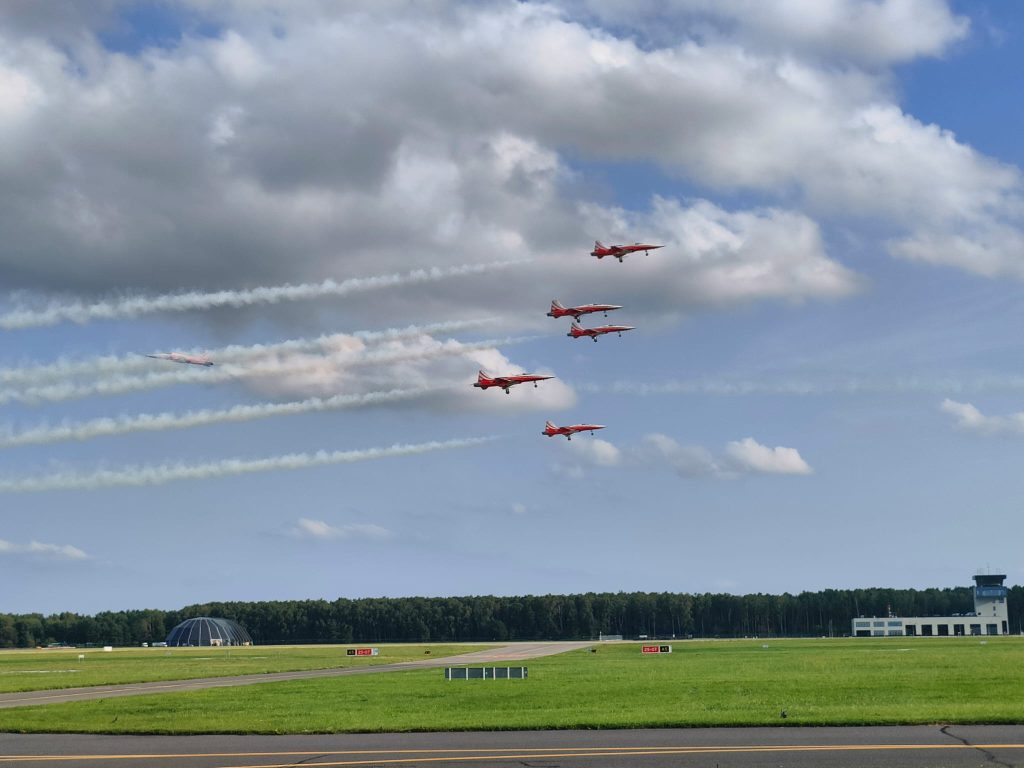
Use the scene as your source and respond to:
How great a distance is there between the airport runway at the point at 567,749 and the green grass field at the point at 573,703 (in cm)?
240

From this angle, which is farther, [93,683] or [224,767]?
[93,683]

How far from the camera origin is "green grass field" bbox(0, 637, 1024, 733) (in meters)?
39.6

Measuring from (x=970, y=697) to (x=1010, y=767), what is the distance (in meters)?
22.3

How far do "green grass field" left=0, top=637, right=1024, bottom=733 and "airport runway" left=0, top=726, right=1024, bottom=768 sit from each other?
240 centimetres

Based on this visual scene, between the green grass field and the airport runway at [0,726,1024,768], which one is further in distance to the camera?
the green grass field

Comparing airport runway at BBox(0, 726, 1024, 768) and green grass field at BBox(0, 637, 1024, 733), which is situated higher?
airport runway at BBox(0, 726, 1024, 768)

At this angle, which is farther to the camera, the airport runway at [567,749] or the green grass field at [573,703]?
the green grass field at [573,703]

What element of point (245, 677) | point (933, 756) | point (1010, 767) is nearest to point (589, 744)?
point (933, 756)

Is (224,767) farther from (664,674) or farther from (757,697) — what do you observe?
(664,674)

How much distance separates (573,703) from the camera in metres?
48.7

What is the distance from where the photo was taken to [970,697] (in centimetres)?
4741

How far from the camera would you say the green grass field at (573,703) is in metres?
39.6

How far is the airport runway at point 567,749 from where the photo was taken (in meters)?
29.1

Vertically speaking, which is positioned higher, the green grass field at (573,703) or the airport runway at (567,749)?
the airport runway at (567,749)
